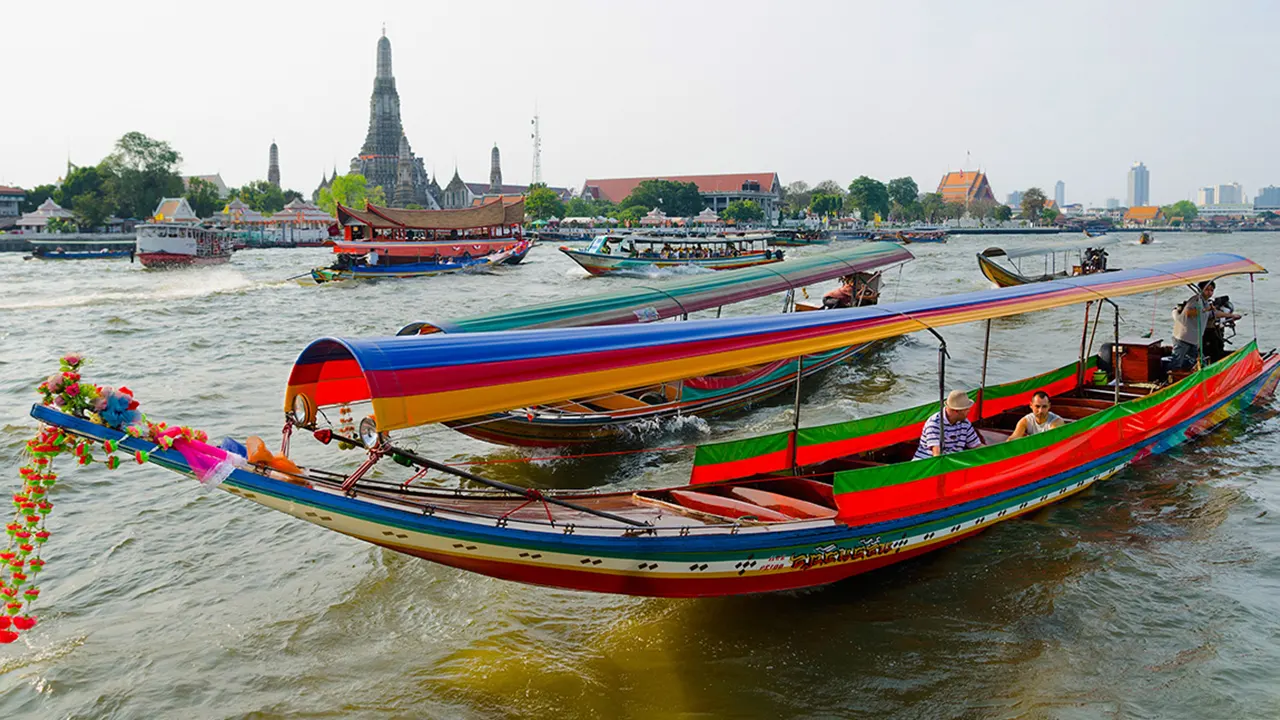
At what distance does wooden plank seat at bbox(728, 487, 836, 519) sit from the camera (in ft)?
22.0

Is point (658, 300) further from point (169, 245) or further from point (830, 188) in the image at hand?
point (830, 188)

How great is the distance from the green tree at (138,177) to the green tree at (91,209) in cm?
91

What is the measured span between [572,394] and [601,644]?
7.05ft

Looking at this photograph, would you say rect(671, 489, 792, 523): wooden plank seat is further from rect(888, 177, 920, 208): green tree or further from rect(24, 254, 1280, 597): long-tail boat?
rect(888, 177, 920, 208): green tree

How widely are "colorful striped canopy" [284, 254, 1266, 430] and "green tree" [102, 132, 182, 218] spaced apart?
77.6 metres

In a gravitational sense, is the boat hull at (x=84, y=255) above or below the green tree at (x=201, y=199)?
below

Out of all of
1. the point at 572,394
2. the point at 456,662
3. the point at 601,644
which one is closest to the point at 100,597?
the point at 456,662

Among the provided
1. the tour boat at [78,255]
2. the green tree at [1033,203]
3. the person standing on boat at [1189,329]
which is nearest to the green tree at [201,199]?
the tour boat at [78,255]

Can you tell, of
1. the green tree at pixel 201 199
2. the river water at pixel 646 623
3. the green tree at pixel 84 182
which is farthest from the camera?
the green tree at pixel 201 199

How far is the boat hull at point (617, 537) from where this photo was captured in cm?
548

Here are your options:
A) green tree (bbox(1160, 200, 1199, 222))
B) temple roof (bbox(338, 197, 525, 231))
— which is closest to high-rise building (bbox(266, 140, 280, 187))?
temple roof (bbox(338, 197, 525, 231))

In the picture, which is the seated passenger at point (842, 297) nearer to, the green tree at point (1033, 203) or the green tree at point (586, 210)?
the green tree at point (586, 210)

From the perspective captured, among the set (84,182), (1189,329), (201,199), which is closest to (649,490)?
(1189,329)

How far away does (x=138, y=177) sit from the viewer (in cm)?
7244
